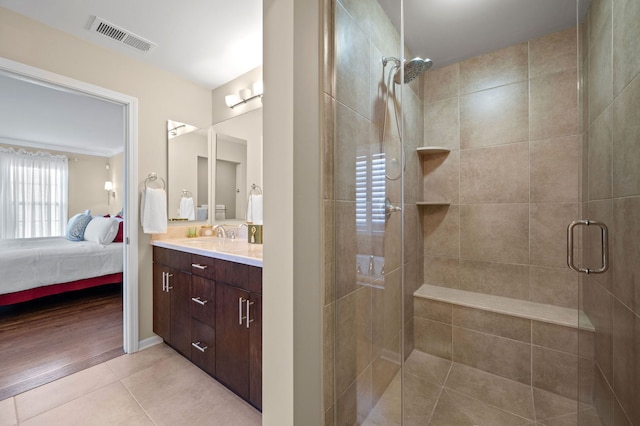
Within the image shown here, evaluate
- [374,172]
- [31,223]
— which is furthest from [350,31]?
[31,223]

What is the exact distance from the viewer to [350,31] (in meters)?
1.10

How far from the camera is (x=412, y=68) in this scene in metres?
1.46

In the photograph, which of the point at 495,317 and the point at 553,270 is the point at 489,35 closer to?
the point at 553,270

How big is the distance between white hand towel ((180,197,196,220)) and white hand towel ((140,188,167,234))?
307 millimetres

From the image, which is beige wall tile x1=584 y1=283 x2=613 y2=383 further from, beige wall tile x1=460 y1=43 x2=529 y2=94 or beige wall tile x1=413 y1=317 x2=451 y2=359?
A: beige wall tile x1=460 y1=43 x2=529 y2=94

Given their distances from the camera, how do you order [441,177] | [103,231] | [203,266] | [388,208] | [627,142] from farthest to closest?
[103,231] < [441,177] < [203,266] < [388,208] < [627,142]

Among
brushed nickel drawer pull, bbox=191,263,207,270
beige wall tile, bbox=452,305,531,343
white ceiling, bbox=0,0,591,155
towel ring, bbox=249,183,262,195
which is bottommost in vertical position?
beige wall tile, bbox=452,305,531,343

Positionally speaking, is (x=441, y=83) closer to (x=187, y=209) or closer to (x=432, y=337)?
(x=432, y=337)

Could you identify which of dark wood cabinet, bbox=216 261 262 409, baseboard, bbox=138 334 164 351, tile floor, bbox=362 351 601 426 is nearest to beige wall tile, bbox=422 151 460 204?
tile floor, bbox=362 351 601 426

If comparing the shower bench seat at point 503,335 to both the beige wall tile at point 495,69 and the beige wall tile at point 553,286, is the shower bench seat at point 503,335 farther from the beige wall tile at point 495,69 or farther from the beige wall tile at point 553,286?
the beige wall tile at point 495,69

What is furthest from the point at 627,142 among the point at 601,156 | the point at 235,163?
the point at 235,163

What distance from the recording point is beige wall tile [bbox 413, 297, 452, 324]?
6.18 ft

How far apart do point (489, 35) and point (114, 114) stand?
4.22 m

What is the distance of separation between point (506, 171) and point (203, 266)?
87.7 inches
